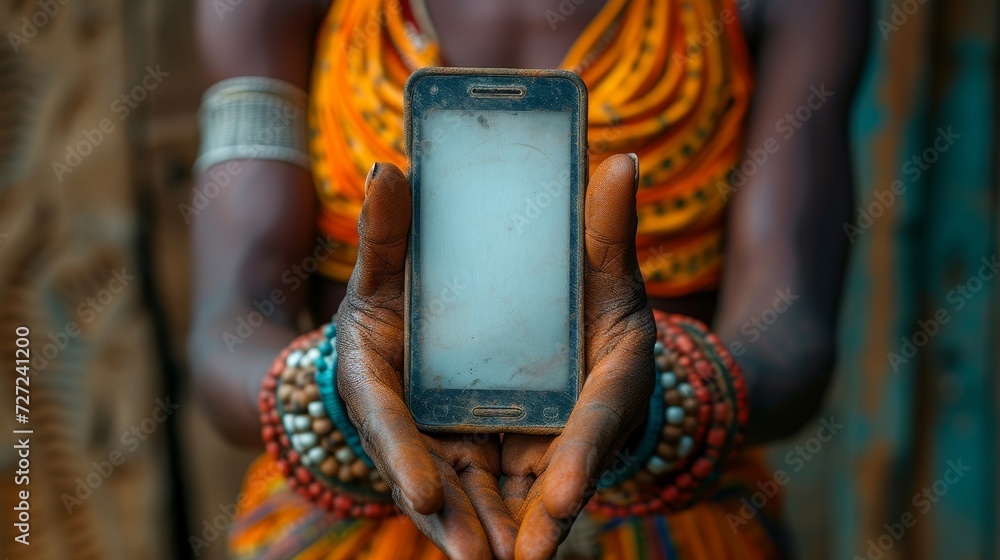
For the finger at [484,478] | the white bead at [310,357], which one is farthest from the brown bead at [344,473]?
the finger at [484,478]

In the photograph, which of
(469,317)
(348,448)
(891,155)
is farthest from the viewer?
(891,155)

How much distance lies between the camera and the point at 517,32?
136 cm

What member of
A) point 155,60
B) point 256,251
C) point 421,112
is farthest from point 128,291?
point 421,112

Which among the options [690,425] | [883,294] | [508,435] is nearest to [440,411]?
[508,435]

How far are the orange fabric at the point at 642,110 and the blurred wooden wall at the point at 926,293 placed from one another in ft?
2.20

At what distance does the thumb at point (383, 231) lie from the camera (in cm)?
99

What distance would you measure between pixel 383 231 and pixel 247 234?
0.44 meters

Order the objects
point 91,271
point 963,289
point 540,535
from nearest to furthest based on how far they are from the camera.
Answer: point 540,535 < point 91,271 < point 963,289

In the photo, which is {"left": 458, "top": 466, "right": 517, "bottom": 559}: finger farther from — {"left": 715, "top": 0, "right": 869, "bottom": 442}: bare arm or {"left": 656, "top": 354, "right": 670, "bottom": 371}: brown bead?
{"left": 715, "top": 0, "right": 869, "bottom": 442}: bare arm

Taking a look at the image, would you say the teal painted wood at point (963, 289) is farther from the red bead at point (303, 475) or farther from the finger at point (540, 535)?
the finger at point (540, 535)

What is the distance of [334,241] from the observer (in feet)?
4.57

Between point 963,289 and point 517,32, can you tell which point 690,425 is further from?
point 963,289

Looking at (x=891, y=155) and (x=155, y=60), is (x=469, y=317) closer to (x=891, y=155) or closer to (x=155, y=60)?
(x=155, y=60)

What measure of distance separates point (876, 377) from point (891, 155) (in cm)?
35
